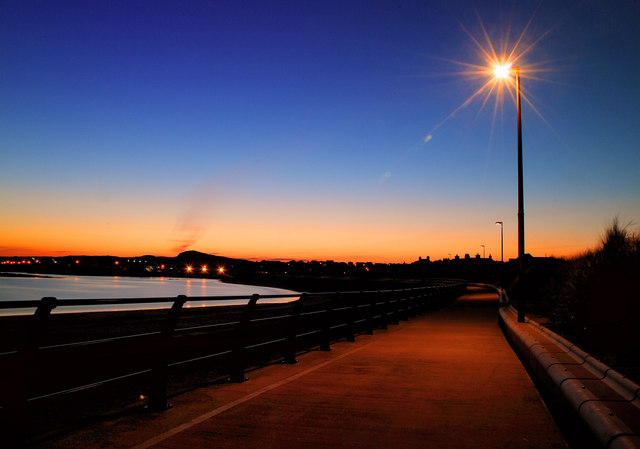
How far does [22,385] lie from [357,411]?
3965 millimetres

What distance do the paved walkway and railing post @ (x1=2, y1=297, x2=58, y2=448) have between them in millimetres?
460

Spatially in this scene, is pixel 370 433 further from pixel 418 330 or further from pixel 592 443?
pixel 418 330

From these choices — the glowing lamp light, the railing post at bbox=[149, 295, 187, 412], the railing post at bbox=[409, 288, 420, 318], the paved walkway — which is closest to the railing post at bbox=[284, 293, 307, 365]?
the paved walkway

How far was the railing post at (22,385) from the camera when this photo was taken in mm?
5309

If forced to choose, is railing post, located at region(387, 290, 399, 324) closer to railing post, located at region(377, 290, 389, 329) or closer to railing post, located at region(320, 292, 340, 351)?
railing post, located at region(377, 290, 389, 329)

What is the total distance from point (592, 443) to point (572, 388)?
1364mm

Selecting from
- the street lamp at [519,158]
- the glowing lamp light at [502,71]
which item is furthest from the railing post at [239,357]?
the glowing lamp light at [502,71]

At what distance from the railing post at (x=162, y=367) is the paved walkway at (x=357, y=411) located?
192 mm

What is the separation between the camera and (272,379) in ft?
30.9

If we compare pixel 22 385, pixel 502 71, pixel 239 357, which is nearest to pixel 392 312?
pixel 502 71

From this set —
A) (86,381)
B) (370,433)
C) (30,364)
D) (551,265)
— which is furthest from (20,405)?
(551,265)

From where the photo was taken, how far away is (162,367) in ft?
23.6

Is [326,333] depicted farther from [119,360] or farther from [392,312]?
[119,360]

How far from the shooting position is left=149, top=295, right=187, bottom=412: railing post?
7102mm
